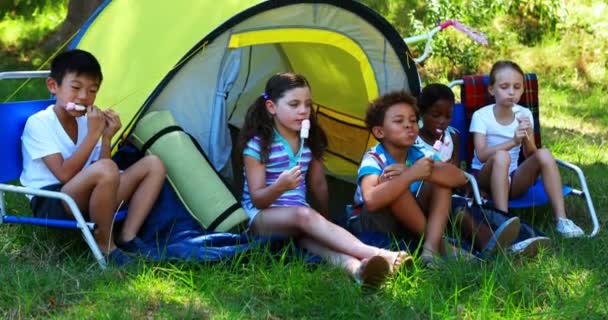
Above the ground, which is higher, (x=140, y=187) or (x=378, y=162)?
(x=378, y=162)

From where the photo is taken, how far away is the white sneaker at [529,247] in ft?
13.0

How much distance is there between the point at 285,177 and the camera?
3916 millimetres

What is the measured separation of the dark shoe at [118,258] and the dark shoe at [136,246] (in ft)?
0.21

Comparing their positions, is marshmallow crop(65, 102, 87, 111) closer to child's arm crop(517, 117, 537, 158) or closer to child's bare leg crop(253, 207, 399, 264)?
child's bare leg crop(253, 207, 399, 264)

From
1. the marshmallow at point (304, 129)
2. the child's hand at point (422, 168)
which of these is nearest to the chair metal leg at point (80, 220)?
the marshmallow at point (304, 129)

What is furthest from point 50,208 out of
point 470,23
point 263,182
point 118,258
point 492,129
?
point 470,23

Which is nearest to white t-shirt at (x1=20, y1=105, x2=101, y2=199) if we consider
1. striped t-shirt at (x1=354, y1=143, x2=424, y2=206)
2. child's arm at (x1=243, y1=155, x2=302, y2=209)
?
child's arm at (x1=243, y1=155, x2=302, y2=209)

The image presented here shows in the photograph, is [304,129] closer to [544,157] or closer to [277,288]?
[277,288]

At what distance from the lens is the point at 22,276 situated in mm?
3738

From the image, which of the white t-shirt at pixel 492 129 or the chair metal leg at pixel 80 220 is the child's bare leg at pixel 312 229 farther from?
the white t-shirt at pixel 492 129

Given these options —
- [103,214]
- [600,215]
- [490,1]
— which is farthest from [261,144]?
[490,1]

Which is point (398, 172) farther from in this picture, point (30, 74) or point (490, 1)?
point (490, 1)

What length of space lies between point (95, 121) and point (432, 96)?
1.81 metres

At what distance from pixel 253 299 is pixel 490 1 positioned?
6489mm
